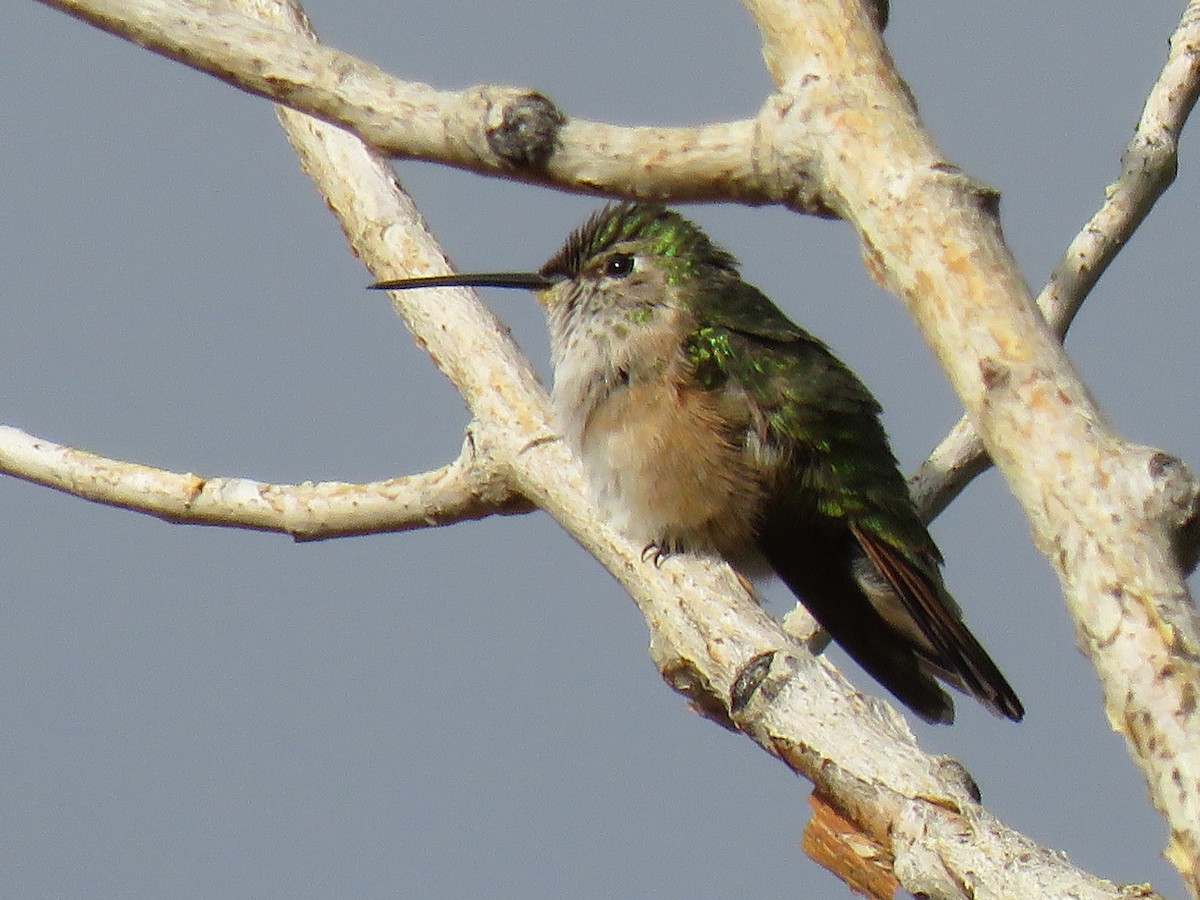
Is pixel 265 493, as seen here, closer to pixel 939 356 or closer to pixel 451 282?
pixel 451 282

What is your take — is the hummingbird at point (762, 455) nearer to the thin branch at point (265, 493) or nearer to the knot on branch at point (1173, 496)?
the thin branch at point (265, 493)

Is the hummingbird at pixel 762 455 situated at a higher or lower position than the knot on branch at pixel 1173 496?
higher

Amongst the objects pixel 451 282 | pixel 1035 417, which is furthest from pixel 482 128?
pixel 451 282

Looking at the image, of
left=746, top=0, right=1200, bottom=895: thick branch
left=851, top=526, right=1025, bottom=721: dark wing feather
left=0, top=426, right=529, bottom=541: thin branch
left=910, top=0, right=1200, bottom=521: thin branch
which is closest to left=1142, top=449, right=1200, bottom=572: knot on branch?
left=746, top=0, right=1200, bottom=895: thick branch

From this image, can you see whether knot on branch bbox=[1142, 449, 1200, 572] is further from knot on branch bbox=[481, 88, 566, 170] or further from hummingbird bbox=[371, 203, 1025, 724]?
hummingbird bbox=[371, 203, 1025, 724]

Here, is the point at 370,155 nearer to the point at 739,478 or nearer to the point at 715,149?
the point at 739,478

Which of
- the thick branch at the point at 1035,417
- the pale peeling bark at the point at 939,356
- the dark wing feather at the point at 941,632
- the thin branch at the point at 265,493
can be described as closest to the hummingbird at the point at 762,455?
the dark wing feather at the point at 941,632
